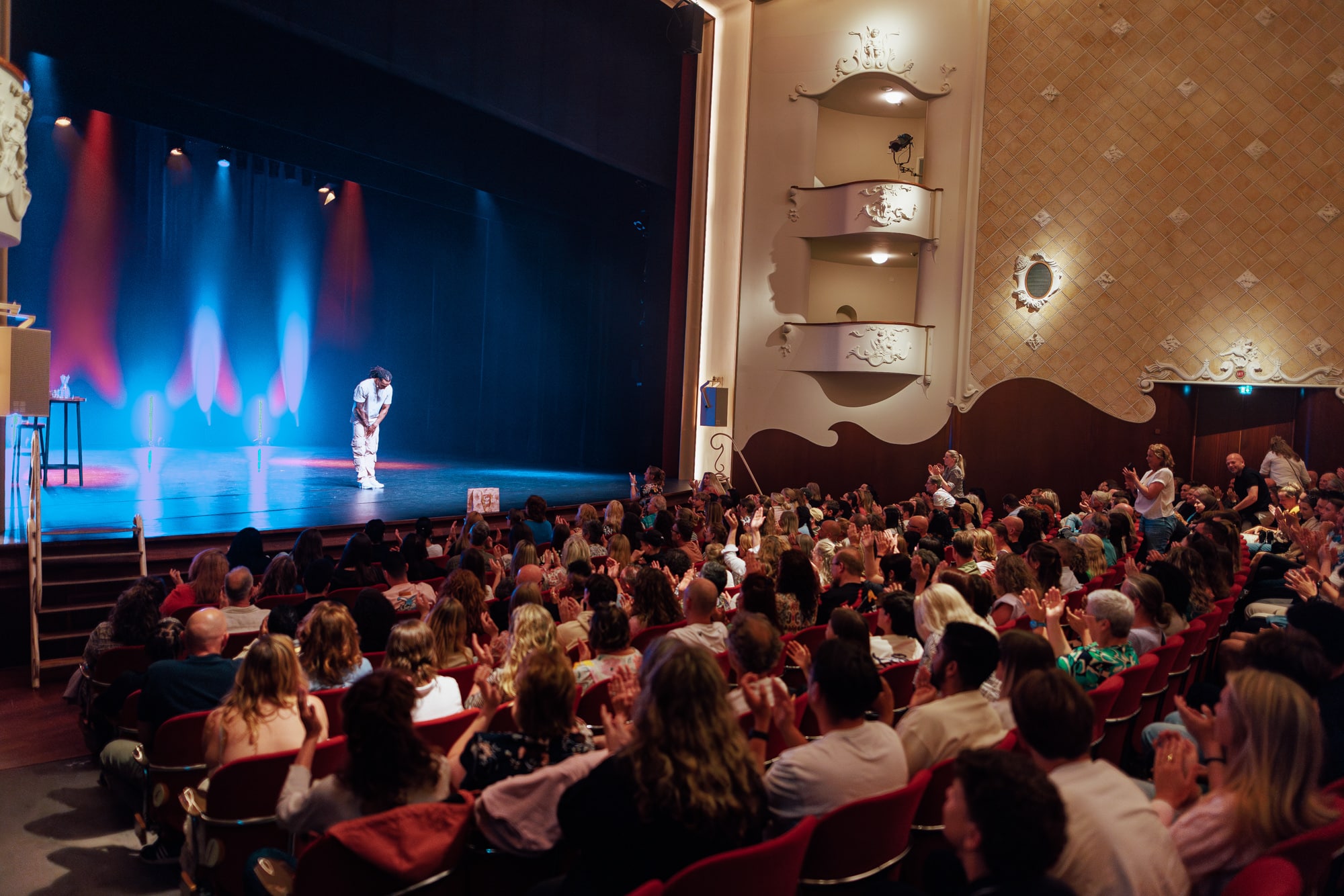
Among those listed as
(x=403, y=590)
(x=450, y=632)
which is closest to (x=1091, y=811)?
(x=450, y=632)

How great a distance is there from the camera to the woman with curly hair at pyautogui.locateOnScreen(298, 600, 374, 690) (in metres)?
3.34

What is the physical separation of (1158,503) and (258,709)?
25.1ft

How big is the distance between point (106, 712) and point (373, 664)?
3.66 feet

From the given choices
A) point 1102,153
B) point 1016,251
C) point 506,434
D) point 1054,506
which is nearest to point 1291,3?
point 1102,153

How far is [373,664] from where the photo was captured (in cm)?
379

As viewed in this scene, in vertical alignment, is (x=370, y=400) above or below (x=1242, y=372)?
below

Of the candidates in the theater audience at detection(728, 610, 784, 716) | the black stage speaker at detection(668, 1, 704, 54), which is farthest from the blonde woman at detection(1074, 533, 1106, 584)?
the black stage speaker at detection(668, 1, 704, 54)

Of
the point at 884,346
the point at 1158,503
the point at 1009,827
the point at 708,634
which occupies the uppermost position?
the point at 884,346

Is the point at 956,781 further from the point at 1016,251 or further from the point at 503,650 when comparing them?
the point at 1016,251

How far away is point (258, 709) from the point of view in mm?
2779

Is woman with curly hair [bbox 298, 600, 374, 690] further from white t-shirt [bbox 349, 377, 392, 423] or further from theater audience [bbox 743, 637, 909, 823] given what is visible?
white t-shirt [bbox 349, 377, 392, 423]

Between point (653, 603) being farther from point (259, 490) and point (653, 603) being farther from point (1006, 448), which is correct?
point (1006, 448)

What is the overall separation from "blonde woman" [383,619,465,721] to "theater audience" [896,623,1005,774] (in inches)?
60.9

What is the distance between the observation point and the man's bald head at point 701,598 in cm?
394
